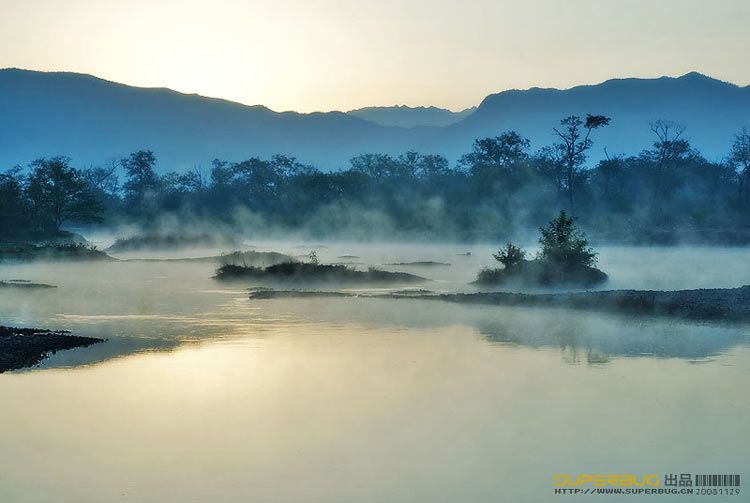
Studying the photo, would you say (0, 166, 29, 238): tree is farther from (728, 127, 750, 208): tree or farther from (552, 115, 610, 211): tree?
(728, 127, 750, 208): tree

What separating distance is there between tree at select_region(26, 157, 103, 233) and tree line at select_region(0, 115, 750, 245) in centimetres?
12

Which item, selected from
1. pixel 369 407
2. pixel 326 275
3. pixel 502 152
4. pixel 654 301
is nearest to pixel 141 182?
pixel 502 152

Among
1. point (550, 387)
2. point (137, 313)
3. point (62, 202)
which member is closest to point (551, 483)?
point (550, 387)

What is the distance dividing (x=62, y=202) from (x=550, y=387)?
8434 centimetres

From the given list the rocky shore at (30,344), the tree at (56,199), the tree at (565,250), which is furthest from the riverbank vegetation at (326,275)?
the tree at (56,199)

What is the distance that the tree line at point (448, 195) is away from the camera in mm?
99062

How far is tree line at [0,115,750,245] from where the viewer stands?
99.1 meters

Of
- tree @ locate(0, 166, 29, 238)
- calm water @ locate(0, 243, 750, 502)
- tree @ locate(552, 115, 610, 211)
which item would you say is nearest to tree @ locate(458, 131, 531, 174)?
tree @ locate(552, 115, 610, 211)

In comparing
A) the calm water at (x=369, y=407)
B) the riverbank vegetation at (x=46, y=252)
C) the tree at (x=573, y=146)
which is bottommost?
the calm water at (x=369, y=407)

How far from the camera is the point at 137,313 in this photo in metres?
40.1

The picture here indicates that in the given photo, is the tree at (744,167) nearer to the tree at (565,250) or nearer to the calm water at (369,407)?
the tree at (565,250)

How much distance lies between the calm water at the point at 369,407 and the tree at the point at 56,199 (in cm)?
6263

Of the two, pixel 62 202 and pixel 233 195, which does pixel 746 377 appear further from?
pixel 233 195

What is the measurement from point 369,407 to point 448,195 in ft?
351
